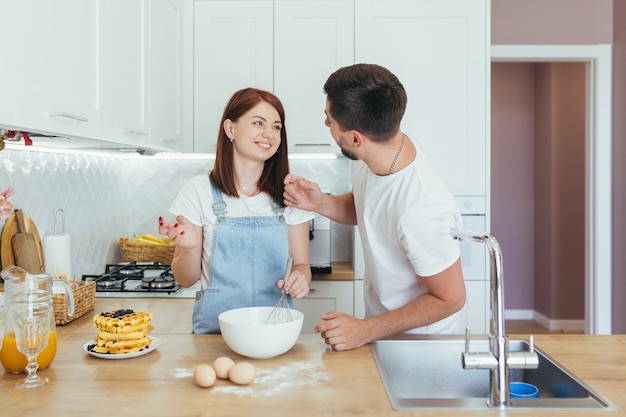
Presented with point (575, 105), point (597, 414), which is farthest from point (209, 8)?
point (575, 105)

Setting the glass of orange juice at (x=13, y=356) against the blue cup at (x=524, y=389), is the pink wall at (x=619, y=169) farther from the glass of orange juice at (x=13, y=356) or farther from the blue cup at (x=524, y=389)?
the glass of orange juice at (x=13, y=356)

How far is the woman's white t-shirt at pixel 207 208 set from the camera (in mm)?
1976

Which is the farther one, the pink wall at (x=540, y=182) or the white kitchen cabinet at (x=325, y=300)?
the pink wall at (x=540, y=182)

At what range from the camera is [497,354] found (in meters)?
1.26

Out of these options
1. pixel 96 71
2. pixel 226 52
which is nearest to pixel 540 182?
pixel 226 52

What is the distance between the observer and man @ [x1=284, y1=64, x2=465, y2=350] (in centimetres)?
166

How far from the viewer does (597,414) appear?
3.88 ft

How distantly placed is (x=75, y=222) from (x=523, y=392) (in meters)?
2.05

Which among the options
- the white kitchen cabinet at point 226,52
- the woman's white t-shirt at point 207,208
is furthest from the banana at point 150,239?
the woman's white t-shirt at point 207,208

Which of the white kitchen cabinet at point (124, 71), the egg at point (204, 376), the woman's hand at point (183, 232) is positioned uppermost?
the white kitchen cabinet at point (124, 71)

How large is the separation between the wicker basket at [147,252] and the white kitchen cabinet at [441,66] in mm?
1364

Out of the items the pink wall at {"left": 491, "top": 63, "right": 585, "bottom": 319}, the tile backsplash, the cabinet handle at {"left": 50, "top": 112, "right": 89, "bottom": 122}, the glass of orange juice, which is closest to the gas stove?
the tile backsplash

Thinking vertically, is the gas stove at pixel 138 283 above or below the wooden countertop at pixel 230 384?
above

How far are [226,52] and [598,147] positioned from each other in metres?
2.51
